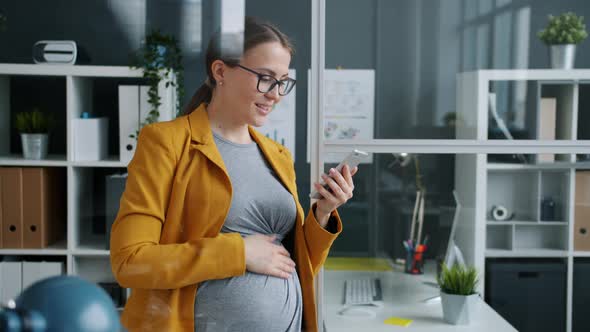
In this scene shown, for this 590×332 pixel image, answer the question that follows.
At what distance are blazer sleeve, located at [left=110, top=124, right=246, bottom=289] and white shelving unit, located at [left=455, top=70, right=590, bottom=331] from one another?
0.98 m

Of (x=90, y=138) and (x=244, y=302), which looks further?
(x=90, y=138)

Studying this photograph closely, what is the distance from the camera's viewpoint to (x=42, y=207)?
1.10 metres

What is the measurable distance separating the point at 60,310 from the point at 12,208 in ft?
2.55

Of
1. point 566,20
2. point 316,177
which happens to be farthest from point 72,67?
point 566,20

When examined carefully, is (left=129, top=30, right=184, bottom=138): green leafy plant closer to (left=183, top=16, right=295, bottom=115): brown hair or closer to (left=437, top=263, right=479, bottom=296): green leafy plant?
(left=183, top=16, right=295, bottom=115): brown hair

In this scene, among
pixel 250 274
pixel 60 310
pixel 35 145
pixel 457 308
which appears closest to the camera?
pixel 60 310

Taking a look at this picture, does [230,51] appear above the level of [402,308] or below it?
above

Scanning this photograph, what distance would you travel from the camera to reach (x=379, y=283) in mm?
1708

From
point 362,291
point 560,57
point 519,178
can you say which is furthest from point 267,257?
point 560,57

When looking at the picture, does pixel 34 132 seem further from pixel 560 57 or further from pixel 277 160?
pixel 560 57

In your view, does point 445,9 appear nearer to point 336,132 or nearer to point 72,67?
point 336,132

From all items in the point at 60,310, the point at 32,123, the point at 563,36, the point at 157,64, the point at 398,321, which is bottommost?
the point at 398,321

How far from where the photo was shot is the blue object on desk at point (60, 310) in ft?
1.18

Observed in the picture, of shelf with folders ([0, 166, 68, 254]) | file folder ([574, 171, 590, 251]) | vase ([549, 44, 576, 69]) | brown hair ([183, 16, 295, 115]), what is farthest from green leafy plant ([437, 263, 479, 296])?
shelf with folders ([0, 166, 68, 254])
